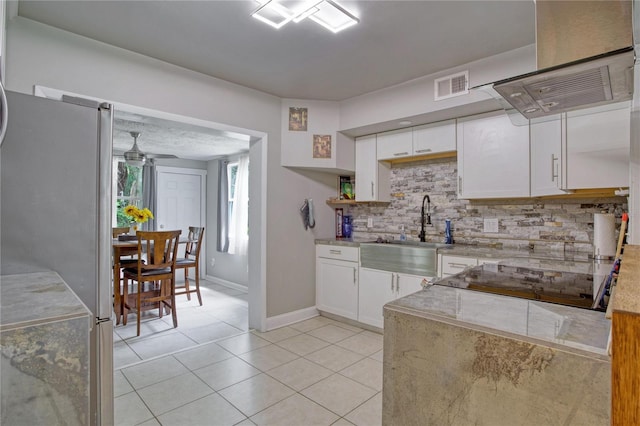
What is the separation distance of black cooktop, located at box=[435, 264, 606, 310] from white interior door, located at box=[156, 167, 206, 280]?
5505 mm

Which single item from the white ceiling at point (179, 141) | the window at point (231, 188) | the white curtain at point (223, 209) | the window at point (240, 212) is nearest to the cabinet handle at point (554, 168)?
the white ceiling at point (179, 141)

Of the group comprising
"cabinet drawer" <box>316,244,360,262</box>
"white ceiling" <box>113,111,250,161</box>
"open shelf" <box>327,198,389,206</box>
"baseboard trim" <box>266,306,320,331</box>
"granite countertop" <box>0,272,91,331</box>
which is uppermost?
"white ceiling" <box>113,111,250,161</box>

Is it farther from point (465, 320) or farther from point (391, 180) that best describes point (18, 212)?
point (391, 180)

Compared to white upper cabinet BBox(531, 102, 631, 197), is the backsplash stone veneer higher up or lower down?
lower down

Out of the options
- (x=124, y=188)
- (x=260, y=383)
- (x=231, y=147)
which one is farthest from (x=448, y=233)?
(x=124, y=188)

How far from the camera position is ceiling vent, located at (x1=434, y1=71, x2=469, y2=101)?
8.73 feet

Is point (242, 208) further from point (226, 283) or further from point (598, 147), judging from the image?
point (598, 147)

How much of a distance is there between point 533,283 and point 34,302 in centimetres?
184

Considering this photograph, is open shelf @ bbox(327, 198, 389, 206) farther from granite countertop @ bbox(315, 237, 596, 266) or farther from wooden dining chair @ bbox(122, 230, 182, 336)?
wooden dining chair @ bbox(122, 230, 182, 336)

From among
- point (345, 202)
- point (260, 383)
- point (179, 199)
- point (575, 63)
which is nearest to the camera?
point (575, 63)

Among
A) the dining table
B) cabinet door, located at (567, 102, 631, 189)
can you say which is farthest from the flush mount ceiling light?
the dining table

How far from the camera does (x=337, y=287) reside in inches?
142

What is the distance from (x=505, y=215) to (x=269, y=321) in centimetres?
257

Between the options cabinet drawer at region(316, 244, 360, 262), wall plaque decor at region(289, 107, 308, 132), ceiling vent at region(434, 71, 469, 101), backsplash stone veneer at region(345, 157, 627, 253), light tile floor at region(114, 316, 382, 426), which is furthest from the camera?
wall plaque decor at region(289, 107, 308, 132)
